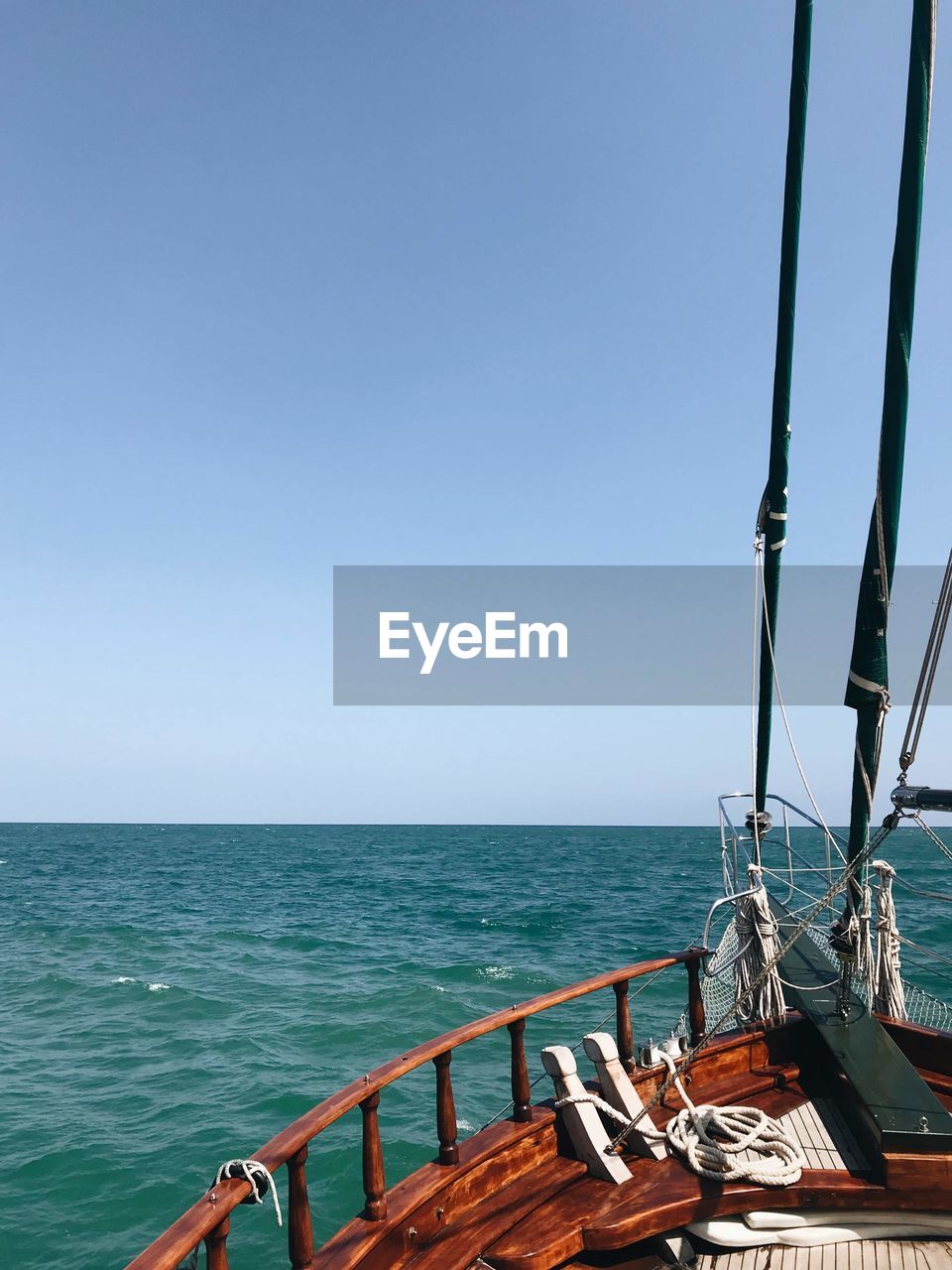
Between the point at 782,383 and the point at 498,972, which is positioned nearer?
the point at 782,383

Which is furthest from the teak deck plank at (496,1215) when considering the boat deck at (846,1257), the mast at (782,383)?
the mast at (782,383)

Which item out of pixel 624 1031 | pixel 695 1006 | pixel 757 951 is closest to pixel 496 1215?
pixel 624 1031

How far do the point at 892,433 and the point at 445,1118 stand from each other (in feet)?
16.4

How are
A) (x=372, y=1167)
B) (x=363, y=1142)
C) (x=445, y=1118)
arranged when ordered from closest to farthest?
(x=363, y=1142) < (x=372, y=1167) < (x=445, y=1118)

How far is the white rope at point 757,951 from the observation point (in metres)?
5.99

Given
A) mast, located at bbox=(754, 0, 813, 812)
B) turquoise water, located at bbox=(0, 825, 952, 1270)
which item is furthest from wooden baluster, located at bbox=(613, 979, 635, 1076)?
turquoise water, located at bbox=(0, 825, 952, 1270)

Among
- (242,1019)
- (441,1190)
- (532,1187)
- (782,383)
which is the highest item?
(782,383)

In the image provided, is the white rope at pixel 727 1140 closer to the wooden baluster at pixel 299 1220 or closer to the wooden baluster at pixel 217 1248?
the wooden baluster at pixel 299 1220

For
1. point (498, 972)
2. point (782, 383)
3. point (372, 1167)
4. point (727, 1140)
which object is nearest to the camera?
point (372, 1167)

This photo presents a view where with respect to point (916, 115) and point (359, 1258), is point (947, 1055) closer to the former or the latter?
point (359, 1258)

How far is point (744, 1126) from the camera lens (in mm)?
4668

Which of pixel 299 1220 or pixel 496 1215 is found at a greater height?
pixel 299 1220

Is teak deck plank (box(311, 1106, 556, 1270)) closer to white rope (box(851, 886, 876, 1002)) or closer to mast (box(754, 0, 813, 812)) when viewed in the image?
white rope (box(851, 886, 876, 1002))

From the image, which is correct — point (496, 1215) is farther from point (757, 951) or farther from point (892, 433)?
point (892, 433)
